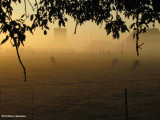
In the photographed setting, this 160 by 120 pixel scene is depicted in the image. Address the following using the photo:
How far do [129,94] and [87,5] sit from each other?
52.5 metres

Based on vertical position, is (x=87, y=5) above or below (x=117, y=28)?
above

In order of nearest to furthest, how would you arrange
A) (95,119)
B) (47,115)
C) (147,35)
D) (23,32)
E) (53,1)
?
(23,32), (53,1), (95,119), (47,115), (147,35)

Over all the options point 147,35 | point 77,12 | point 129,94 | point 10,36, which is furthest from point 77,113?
point 147,35

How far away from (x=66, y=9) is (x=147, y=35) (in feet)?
503

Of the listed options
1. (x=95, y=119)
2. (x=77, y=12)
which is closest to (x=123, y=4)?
(x=77, y=12)

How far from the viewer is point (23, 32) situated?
32.9 ft

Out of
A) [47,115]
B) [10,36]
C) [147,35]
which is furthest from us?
[147,35]

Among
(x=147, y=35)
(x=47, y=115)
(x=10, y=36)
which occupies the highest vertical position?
(x=147, y=35)

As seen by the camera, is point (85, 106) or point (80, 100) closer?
point (85, 106)

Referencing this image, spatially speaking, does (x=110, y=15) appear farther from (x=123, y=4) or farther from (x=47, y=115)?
(x=47, y=115)

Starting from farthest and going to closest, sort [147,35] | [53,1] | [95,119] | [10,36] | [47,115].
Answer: [147,35] → [47,115] → [95,119] → [53,1] → [10,36]

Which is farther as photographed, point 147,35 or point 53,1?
point 147,35

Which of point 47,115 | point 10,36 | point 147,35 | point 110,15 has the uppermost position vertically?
point 147,35

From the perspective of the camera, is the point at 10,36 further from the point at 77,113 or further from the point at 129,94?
the point at 129,94
